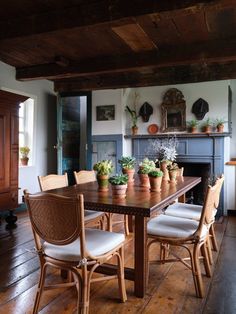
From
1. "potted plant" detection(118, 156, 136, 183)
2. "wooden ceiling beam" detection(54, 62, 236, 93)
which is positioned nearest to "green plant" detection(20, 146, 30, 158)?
"wooden ceiling beam" detection(54, 62, 236, 93)

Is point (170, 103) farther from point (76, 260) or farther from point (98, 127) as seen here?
point (76, 260)

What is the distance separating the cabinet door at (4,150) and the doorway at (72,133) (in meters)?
1.49

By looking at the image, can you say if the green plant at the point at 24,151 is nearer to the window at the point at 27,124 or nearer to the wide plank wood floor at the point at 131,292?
the window at the point at 27,124

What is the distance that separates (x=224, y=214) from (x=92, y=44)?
11.1 feet

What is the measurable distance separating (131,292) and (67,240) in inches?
31.0

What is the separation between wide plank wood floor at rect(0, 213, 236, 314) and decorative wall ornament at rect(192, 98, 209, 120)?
2.51m

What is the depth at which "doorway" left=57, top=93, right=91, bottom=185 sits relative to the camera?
4996 mm

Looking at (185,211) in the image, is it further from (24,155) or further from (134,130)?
(24,155)

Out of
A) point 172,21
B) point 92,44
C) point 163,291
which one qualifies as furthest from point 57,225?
point 92,44

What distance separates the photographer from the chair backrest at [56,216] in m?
1.50

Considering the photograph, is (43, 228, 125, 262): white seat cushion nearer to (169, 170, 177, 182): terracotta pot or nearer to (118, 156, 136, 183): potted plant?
(118, 156, 136, 183): potted plant

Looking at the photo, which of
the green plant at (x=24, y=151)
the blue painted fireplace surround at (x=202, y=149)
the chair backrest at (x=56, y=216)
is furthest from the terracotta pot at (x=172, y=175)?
the green plant at (x=24, y=151)

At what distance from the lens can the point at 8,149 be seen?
3.54m

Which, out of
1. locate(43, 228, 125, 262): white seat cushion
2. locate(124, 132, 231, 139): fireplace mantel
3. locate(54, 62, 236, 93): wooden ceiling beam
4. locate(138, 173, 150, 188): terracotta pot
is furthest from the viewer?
locate(124, 132, 231, 139): fireplace mantel
